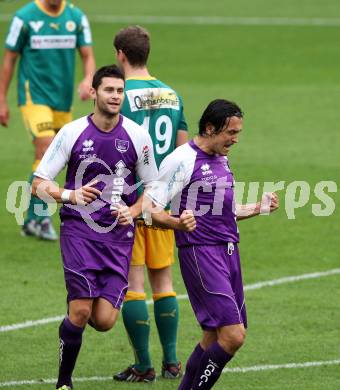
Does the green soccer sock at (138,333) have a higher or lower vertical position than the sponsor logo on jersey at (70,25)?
lower

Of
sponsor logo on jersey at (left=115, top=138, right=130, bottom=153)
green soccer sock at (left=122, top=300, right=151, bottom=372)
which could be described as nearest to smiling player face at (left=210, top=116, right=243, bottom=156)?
sponsor logo on jersey at (left=115, top=138, right=130, bottom=153)

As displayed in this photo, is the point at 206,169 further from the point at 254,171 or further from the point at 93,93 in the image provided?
the point at 254,171

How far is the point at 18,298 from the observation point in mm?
11891

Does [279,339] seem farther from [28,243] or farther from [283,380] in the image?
[28,243]

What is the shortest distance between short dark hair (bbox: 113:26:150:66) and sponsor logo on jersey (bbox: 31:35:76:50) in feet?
14.5

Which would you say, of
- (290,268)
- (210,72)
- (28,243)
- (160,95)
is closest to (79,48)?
(28,243)

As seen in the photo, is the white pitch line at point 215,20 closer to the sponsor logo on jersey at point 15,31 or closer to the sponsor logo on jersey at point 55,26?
the sponsor logo on jersey at point 55,26

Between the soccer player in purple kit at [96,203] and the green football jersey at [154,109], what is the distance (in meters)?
0.66

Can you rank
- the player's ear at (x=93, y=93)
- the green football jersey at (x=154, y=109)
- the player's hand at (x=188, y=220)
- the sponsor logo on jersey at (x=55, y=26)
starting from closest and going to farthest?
the player's hand at (x=188, y=220)
the player's ear at (x=93, y=93)
the green football jersey at (x=154, y=109)
the sponsor logo on jersey at (x=55, y=26)

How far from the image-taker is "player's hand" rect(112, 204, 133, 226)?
8703mm

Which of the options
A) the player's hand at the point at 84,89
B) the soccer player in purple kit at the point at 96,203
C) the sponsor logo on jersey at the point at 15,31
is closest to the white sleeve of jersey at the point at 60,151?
the soccer player in purple kit at the point at 96,203

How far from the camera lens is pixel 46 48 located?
46.2 feet

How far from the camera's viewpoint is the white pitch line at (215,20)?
31.8 meters

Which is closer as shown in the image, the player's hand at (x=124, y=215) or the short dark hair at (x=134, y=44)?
the player's hand at (x=124, y=215)
